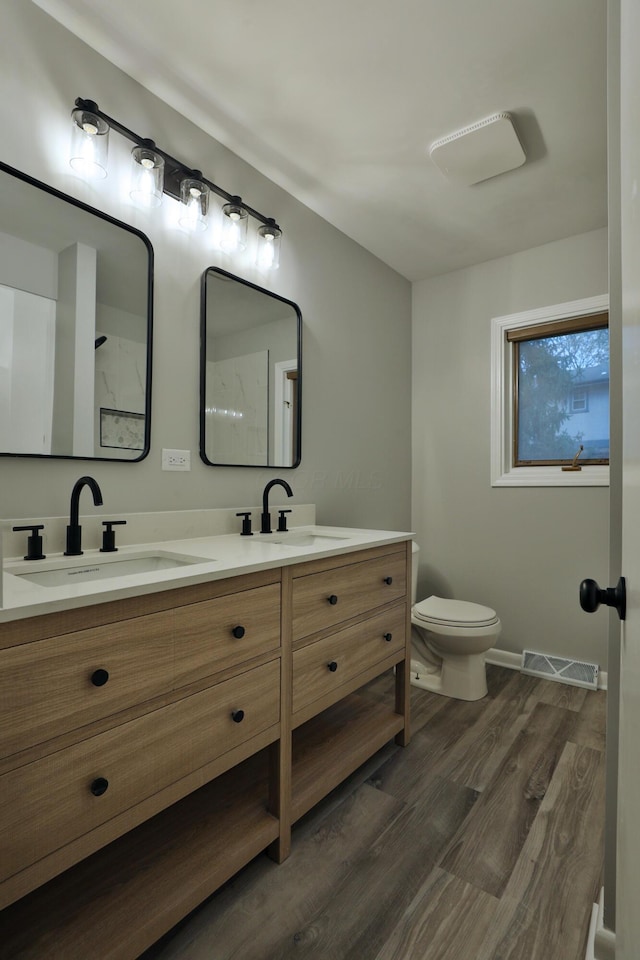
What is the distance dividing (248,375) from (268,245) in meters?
0.61

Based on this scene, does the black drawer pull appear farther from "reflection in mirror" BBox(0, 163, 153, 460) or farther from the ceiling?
the ceiling

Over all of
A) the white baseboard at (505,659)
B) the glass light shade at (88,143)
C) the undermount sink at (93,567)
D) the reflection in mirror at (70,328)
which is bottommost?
the white baseboard at (505,659)

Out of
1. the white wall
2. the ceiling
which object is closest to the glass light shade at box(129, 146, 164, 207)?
the ceiling

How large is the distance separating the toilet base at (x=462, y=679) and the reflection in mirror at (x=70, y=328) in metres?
1.84

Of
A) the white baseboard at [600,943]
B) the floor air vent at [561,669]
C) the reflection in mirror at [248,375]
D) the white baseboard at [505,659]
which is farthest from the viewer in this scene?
the white baseboard at [505,659]

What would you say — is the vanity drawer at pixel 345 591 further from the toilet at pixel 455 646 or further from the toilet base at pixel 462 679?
the toilet base at pixel 462 679

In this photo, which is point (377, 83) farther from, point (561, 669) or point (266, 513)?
point (561, 669)

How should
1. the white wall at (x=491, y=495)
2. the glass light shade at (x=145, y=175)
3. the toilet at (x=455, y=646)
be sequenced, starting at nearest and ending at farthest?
1. the glass light shade at (x=145, y=175)
2. the toilet at (x=455, y=646)
3. the white wall at (x=491, y=495)

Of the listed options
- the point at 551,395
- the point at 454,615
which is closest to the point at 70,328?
the point at 454,615

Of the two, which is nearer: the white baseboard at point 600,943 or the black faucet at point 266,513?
the white baseboard at point 600,943

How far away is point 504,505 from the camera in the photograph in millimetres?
2904

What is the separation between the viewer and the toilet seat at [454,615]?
7.59 feet

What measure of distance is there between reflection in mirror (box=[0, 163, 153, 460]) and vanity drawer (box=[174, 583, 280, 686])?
0.69 metres

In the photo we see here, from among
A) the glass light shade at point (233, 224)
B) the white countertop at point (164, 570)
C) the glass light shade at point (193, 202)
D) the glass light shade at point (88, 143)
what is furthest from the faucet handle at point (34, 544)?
the glass light shade at point (233, 224)
